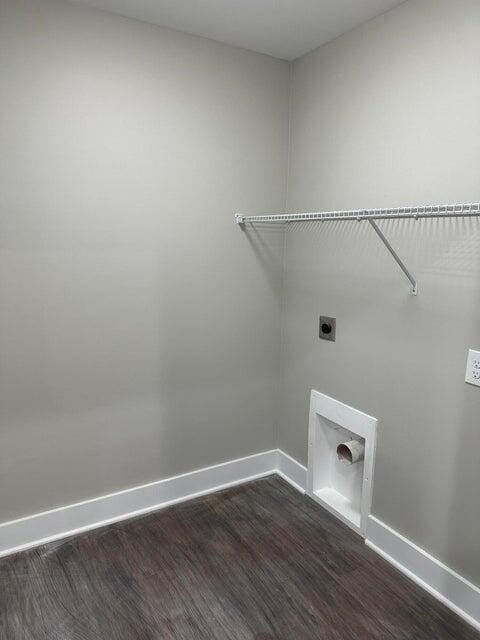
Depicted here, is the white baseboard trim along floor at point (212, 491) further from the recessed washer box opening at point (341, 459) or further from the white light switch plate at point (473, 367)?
the white light switch plate at point (473, 367)

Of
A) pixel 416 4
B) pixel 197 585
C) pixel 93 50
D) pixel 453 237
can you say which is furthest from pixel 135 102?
pixel 197 585

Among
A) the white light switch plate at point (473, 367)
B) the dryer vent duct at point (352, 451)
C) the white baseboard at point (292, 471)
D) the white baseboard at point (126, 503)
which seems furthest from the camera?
the white baseboard at point (292, 471)

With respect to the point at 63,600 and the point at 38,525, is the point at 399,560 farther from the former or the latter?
the point at 38,525

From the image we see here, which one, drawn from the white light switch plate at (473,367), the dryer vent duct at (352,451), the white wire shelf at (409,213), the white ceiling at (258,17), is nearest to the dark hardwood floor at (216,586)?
the dryer vent duct at (352,451)

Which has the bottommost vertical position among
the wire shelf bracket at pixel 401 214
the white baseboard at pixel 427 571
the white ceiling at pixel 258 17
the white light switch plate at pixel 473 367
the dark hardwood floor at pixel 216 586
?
the dark hardwood floor at pixel 216 586

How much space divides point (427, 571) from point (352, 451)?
0.53 meters

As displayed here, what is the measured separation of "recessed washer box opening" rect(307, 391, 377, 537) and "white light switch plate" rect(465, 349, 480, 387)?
0.52 metres

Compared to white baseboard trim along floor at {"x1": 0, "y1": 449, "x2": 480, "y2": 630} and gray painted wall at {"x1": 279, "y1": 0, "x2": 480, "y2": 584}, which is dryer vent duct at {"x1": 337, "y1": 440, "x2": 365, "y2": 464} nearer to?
gray painted wall at {"x1": 279, "y1": 0, "x2": 480, "y2": 584}

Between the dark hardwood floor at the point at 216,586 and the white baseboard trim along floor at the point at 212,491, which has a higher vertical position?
the white baseboard trim along floor at the point at 212,491

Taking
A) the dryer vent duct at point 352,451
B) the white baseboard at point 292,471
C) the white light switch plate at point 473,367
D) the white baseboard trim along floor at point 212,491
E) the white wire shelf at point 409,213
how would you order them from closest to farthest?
the white wire shelf at point 409,213 → the white light switch plate at point 473,367 → the white baseboard trim along floor at point 212,491 → the dryer vent duct at point 352,451 → the white baseboard at point 292,471

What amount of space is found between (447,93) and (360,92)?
43cm

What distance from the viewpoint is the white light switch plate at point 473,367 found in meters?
1.51

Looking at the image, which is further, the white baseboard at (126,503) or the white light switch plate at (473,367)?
the white baseboard at (126,503)

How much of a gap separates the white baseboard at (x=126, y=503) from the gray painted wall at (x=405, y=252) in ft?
2.27
